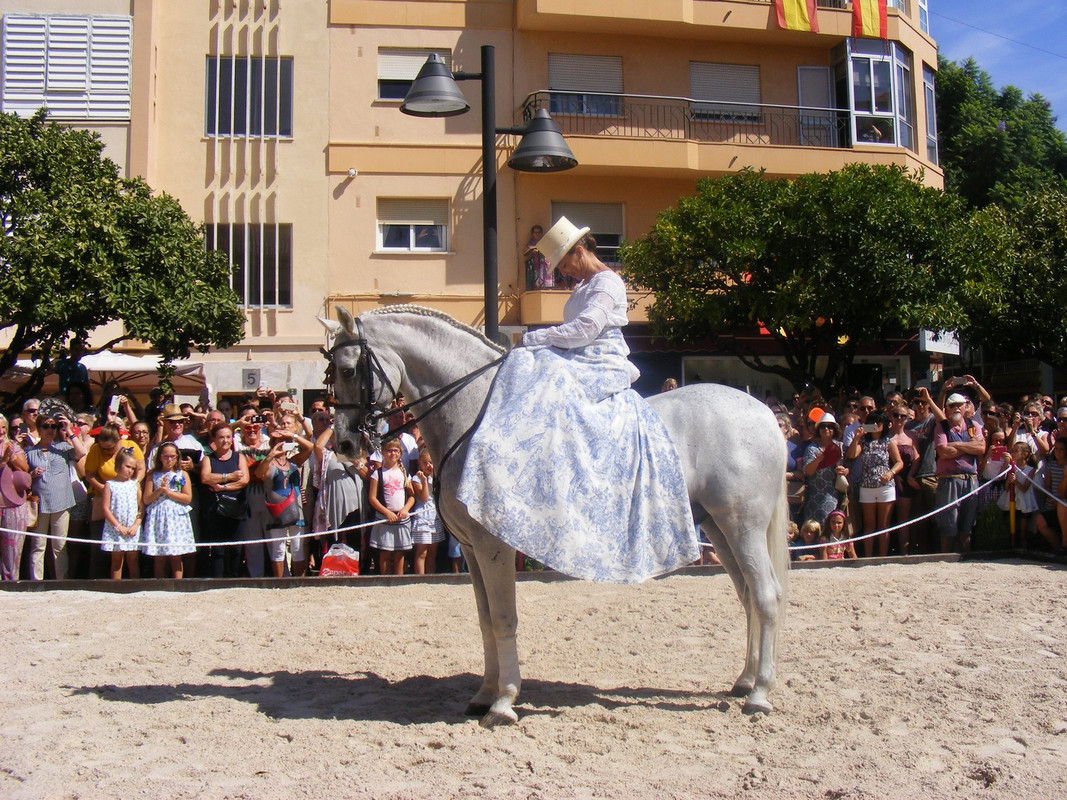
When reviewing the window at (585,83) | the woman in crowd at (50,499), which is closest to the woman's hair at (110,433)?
the woman in crowd at (50,499)

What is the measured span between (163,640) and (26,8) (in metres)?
19.5

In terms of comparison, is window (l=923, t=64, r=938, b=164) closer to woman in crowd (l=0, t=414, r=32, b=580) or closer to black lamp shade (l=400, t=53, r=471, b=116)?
black lamp shade (l=400, t=53, r=471, b=116)

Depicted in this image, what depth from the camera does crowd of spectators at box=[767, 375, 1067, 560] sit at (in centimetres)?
1043

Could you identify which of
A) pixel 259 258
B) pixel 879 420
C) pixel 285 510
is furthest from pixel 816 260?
pixel 285 510

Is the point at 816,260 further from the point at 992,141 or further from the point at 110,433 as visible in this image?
the point at 992,141

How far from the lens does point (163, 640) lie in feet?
22.9

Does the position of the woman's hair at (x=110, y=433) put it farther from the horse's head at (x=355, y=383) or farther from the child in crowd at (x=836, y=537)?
the child in crowd at (x=836, y=537)

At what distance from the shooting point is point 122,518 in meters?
9.38

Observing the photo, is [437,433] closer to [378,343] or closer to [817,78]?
[378,343]

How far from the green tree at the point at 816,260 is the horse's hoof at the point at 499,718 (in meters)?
14.6

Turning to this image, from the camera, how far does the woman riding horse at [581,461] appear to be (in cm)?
495

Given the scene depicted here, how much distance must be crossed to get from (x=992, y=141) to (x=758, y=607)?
31.4 meters

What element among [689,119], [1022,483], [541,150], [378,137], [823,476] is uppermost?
[689,119]

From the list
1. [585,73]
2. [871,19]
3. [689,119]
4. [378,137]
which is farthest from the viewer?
[871,19]
